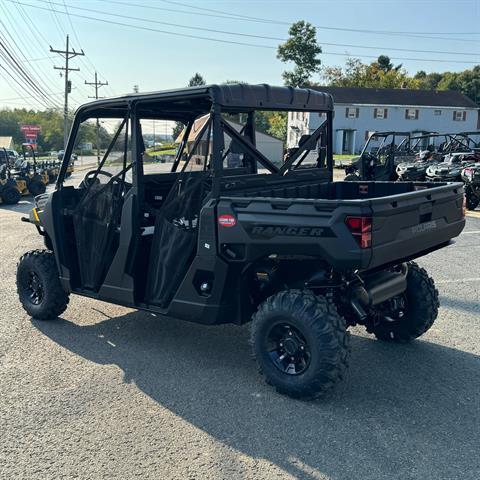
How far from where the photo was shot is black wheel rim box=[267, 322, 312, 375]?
3.83 meters

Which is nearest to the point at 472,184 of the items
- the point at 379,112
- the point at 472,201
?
the point at 472,201

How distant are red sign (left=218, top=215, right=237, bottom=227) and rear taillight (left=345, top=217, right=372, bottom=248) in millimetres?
847

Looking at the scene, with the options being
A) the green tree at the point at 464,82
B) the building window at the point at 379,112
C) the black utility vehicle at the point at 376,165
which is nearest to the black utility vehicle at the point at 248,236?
the black utility vehicle at the point at 376,165

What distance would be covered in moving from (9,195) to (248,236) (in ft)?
51.4

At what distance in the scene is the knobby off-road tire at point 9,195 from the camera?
17359 mm

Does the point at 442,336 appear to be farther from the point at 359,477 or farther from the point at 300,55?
the point at 300,55

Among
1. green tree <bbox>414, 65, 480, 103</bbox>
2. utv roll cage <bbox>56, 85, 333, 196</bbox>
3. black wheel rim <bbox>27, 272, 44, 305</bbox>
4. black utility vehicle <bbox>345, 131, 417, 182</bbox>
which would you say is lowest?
black wheel rim <bbox>27, 272, 44, 305</bbox>

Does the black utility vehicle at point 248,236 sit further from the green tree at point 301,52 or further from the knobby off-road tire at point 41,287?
the green tree at point 301,52

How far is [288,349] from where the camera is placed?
12.7 feet

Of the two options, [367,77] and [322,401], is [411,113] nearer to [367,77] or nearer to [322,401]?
[367,77]

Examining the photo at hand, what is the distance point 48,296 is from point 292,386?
280 centimetres

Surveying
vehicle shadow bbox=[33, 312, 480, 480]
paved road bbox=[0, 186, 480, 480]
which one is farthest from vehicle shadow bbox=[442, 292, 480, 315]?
vehicle shadow bbox=[33, 312, 480, 480]

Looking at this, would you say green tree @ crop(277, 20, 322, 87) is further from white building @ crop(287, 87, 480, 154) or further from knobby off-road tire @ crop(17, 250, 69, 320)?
knobby off-road tire @ crop(17, 250, 69, 320)

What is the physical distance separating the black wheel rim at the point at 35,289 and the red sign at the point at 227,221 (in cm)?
252
